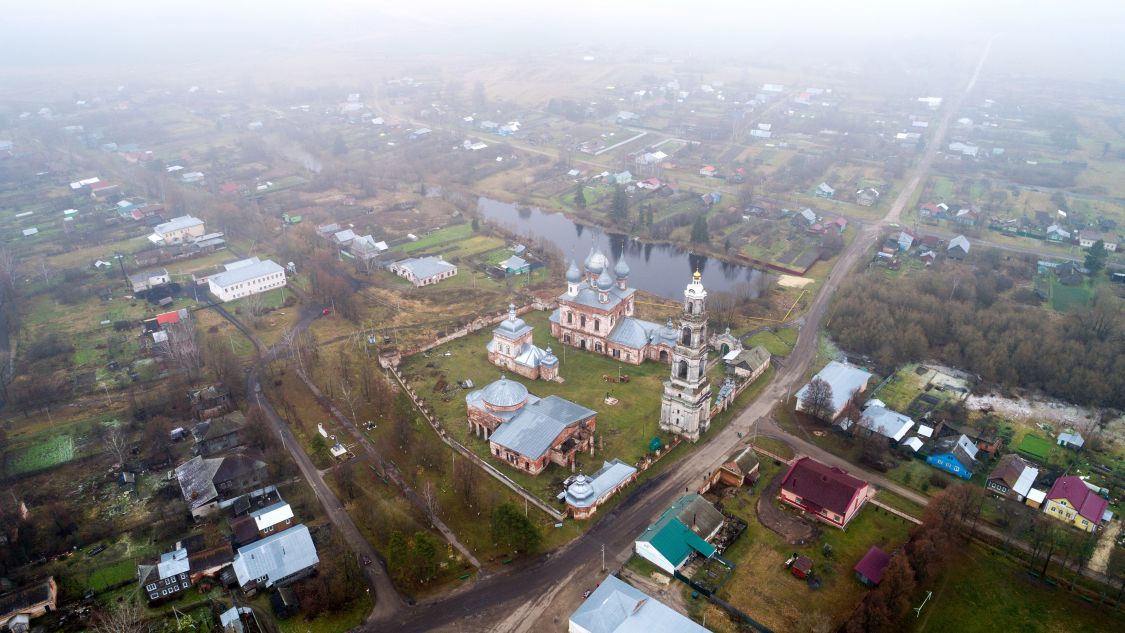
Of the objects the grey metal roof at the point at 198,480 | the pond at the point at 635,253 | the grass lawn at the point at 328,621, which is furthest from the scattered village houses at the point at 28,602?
the pond at the point at 635,253

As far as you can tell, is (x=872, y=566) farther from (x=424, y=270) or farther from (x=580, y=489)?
(x=424, y=270)

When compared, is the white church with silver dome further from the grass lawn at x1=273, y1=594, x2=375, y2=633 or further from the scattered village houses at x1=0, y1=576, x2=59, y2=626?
the scattered village houses at x1=0, y1=576, x2=59, y2=626

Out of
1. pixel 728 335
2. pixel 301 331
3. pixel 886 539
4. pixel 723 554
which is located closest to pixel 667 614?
pixel 723 554

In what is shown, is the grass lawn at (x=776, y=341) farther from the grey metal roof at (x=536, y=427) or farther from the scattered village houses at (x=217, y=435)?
the scattered village houses at (x=217, y=435)

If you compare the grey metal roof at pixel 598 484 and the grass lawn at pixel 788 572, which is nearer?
the grass lawn at pixel 788 572

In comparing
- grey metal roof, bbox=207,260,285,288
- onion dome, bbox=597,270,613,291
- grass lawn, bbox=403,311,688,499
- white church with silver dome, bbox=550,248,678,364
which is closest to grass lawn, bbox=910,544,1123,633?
grass lawn, bbox=403,311,688,499
